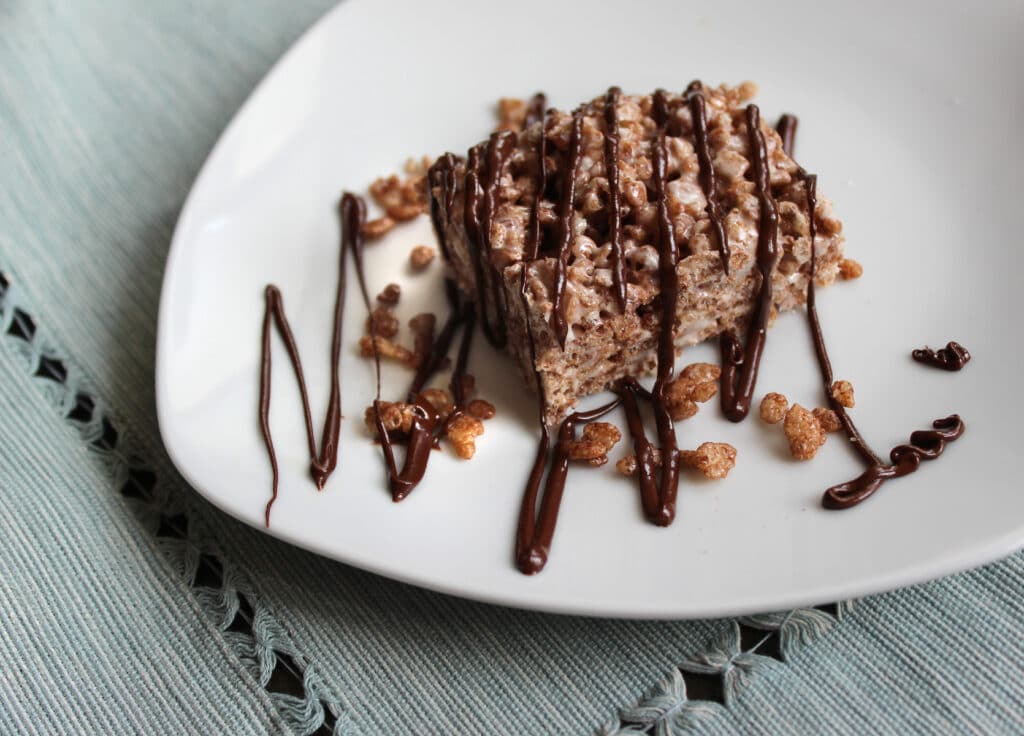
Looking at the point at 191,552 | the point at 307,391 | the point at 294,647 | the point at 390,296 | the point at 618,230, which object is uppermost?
the point at 618,230

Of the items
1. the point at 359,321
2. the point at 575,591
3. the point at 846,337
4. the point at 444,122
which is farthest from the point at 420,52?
the point at 575,591

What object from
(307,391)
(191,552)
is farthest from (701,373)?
(191,552)

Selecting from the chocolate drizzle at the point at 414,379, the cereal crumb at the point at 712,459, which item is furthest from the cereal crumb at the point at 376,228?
the cereal crumb at the point at 712,459

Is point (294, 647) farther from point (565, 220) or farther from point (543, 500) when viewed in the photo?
point (565, 220)

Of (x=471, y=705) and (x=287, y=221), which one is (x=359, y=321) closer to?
(x=287, y=221)

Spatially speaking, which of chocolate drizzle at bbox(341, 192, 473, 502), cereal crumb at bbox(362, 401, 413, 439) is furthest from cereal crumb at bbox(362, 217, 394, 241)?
cereal crumb at bbox(362, 401, 413, 439)

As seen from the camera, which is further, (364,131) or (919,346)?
(364,131)
